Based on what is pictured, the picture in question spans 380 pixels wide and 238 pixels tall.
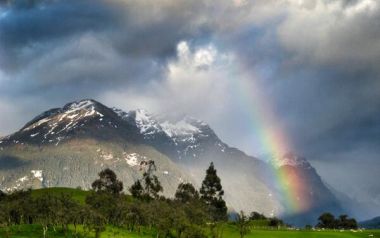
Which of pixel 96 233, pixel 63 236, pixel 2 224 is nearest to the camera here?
pixel 96 233

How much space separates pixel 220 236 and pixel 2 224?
78.3 m

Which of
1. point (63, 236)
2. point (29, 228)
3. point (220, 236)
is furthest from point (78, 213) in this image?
point (220, 236)

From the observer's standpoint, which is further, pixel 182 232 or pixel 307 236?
pixel 307 236

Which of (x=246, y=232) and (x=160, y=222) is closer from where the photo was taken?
(x=160, y=222)

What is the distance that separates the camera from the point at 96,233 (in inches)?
6496

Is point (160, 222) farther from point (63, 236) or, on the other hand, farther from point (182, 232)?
point (63, 236)

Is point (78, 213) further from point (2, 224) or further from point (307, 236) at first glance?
point (307, 236)

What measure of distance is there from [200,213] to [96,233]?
47568mm

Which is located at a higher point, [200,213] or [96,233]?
[200,213]

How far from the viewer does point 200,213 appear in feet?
653

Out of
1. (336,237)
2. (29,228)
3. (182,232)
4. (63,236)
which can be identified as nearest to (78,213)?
(63,236)

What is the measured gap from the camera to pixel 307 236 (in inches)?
7726

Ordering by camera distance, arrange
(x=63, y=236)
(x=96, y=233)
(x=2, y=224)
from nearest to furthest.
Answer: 1. (x=96, y=233)
2. (x=63, y=236)
3. (x=2, y=224)

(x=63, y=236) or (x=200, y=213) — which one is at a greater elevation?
(x=200, y=213)
